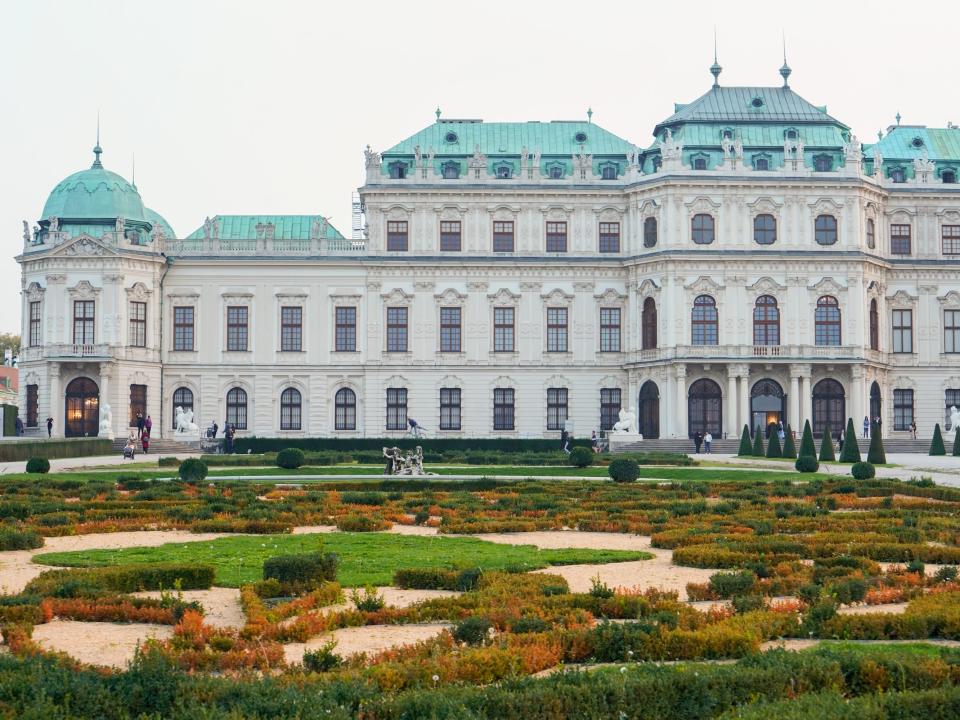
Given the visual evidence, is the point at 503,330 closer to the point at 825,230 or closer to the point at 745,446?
the point at 745,446

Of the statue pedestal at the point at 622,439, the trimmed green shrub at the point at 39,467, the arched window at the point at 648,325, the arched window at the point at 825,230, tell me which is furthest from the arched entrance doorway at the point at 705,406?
the trimmed green shrub at the point at 39,467

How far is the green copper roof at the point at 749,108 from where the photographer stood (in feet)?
205

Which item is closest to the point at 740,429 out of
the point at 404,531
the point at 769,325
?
the point at 769,325

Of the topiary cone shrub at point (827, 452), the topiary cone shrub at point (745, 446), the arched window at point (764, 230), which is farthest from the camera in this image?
the arched window at point (764, 230)

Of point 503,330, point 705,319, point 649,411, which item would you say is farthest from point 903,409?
point 503,330

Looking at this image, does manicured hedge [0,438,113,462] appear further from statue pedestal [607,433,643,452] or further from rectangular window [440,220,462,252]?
statue pedestal [607,433,643,452]

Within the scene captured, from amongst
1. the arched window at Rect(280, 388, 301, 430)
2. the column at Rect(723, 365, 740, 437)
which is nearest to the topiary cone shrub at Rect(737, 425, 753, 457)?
the column at Rect(723, 365, 740, 437)

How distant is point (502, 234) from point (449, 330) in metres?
5.35

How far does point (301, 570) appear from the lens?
15.0m

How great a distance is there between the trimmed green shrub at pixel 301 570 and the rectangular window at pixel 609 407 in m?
48.7

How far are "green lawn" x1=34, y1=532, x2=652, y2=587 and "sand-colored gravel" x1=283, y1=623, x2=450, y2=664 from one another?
262 cm

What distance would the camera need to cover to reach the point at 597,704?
9.44 metres

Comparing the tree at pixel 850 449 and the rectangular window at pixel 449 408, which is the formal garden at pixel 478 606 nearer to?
the tree at pixel 850 449

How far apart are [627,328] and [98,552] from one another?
46.7 m
